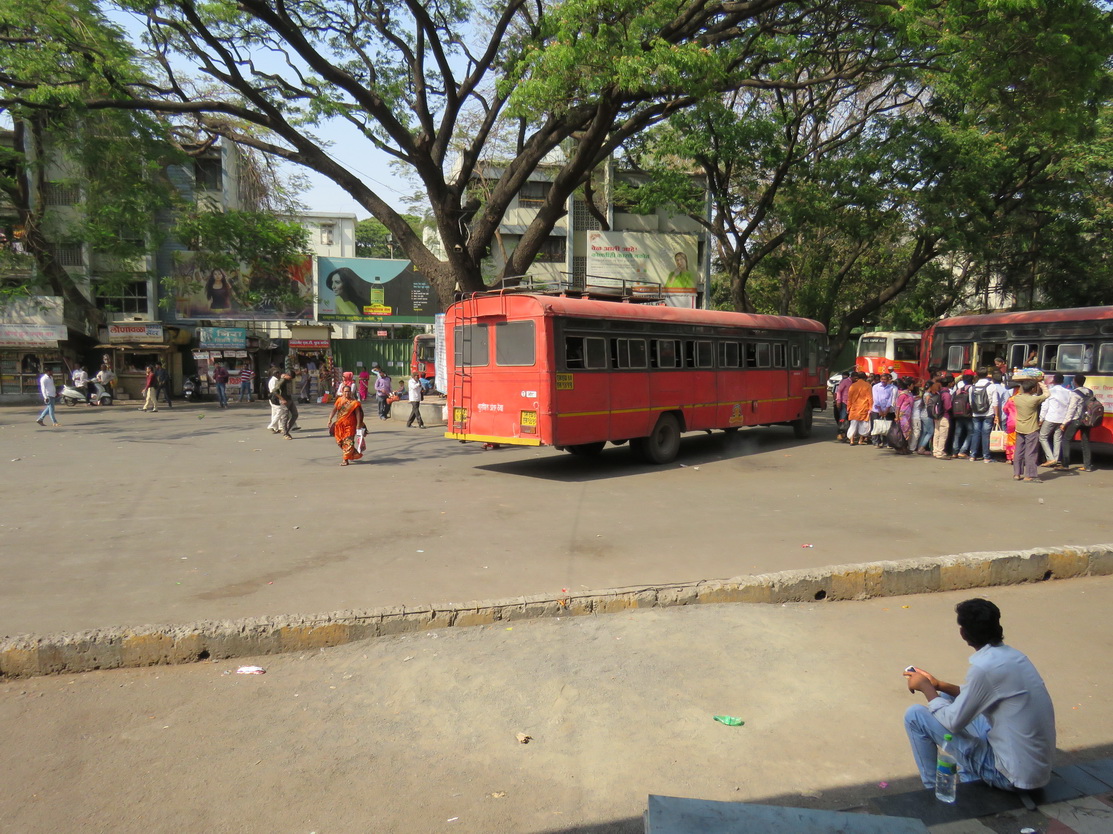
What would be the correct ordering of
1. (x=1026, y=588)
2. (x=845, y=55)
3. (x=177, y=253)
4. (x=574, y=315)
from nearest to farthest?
1. (x=1026, y=588)
2. (x=574, y=315)
3. (x=845, y=55)
4. (x=177, y=253)

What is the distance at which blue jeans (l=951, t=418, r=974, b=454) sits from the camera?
14.3 m

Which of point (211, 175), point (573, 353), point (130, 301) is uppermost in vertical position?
point (211, 175)

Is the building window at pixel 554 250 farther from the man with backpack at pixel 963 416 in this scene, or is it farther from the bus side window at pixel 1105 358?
the bus side window at pixel 1105 358

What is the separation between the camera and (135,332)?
1221 inches

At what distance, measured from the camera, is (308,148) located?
15891 mm

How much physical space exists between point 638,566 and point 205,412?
21394mm

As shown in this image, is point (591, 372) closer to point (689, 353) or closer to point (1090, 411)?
point (689, 353)

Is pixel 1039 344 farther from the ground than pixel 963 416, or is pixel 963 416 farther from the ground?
pixel 1039 344

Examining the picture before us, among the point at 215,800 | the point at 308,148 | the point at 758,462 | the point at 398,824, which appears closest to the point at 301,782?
the point at 215,800

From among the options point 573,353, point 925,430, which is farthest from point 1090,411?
point 573,353

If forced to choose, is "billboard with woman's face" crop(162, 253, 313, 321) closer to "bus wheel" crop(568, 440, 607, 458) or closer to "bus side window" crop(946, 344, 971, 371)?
"bus wheel" crop(568, 440, 607, 458)

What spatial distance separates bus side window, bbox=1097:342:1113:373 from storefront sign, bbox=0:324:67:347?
105 feet

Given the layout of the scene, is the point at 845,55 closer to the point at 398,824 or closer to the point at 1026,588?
the point at 1026,588

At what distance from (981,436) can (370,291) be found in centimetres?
2903
